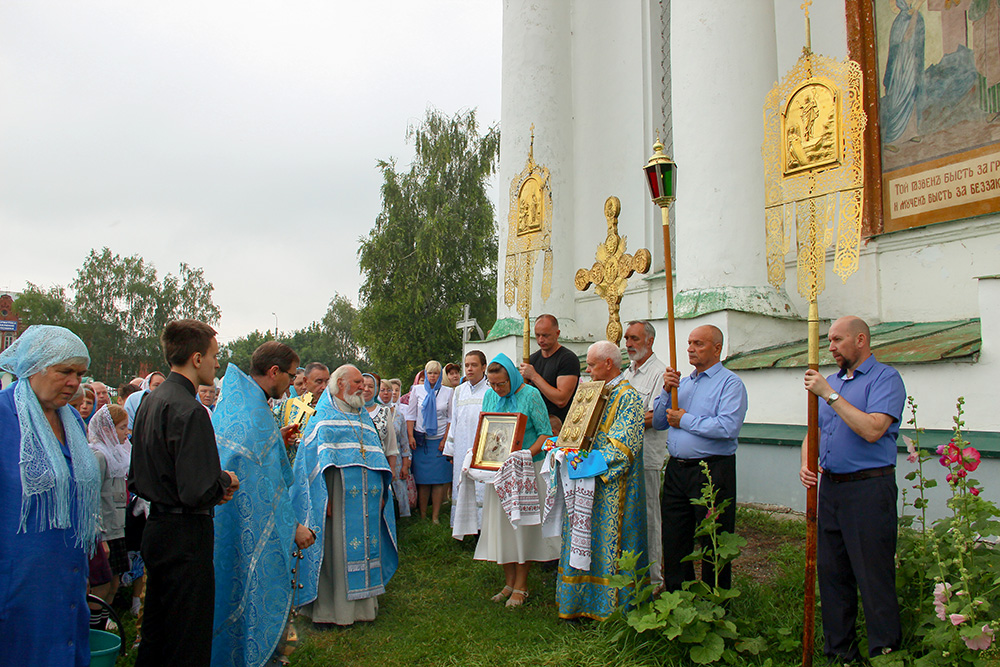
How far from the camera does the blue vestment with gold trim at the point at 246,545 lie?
3.82 metres

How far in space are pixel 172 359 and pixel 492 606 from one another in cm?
305

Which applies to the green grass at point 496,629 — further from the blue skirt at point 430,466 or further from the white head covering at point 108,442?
the blue skirt at point 430,466

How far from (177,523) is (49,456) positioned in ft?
2.04

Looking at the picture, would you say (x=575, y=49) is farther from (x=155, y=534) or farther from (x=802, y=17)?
(x=155, y=534)

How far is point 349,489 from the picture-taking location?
16.9 feet

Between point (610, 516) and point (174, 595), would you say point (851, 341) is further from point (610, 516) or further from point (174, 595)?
point (174, 595)

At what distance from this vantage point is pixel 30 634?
8.97 feet

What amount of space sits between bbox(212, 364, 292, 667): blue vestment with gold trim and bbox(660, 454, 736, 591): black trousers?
7.61ft

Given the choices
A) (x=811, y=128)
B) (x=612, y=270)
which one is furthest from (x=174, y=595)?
(x=612, y=270)

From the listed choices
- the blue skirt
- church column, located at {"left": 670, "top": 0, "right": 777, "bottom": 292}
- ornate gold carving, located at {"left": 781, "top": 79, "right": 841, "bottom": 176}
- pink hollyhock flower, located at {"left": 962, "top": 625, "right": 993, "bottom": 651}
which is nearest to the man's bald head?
ornate gold carving, located at {"left": 781, "top": 79, "right": 841, "bottom": 176}

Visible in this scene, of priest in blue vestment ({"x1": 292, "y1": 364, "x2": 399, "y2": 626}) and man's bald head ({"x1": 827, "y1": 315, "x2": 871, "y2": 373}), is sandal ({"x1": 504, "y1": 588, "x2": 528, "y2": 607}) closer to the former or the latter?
priest in blue vestment ({"x1": 292, "y1": 364, "x2": 399, "y2": 626})

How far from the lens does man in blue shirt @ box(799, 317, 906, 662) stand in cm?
339

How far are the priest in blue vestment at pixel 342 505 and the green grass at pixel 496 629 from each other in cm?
23

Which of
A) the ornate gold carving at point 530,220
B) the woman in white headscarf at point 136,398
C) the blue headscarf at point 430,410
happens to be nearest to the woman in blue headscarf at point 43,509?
the woman in white headscarf at point 136,398
